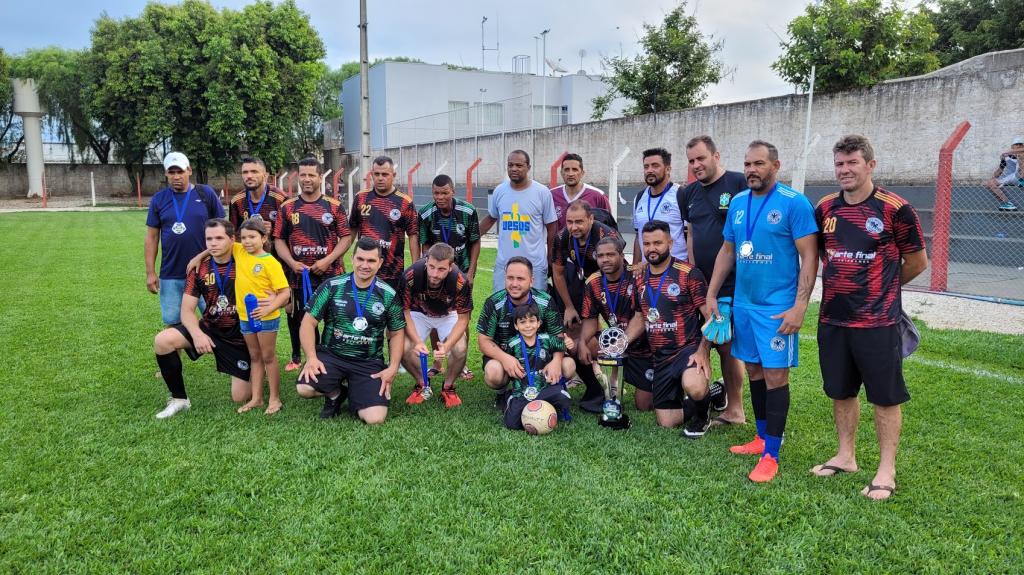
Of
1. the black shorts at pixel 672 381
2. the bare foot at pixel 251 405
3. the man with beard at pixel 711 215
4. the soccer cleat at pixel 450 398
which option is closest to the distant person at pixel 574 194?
the man with beard at pixel 711 215

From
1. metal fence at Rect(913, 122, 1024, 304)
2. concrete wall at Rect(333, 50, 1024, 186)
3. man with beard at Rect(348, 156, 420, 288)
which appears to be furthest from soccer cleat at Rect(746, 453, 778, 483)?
concrete wall at Rect(333, 50, 1024, 186)

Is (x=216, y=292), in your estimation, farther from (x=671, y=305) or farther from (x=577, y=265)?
(x=671, y=305)

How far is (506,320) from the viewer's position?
5098 mm

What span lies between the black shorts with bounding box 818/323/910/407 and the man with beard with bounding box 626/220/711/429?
932mm

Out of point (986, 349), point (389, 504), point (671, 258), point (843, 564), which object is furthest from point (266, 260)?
point (986, 349)

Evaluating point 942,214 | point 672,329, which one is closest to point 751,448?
point 672,329

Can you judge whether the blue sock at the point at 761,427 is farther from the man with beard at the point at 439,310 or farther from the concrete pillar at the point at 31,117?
the concrete pillar at the point at 31,117

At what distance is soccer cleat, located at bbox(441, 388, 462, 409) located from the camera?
5262 millimetres

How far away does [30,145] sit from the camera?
36.1m

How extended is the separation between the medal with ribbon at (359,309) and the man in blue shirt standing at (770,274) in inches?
102

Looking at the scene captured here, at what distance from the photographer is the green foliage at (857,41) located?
47.0ft

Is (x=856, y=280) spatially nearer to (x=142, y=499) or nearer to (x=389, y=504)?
(x=389, y=504)

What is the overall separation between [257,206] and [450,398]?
100 inches

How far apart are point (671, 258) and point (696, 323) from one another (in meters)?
0.51
